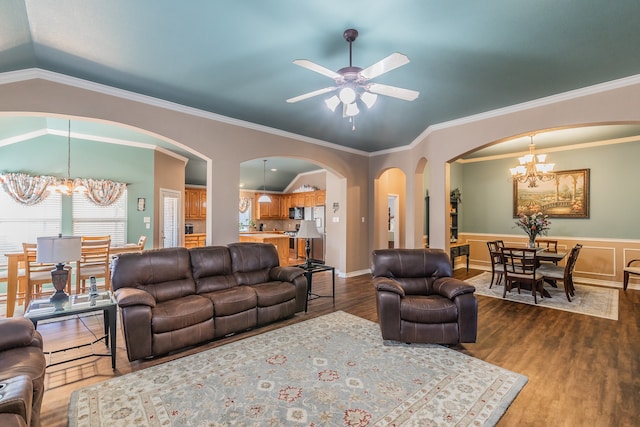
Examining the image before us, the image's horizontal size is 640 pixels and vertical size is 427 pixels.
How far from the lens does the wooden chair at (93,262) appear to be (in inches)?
176

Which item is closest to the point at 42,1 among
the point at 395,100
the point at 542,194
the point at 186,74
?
the point at 186,74

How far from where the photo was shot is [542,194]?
664cm

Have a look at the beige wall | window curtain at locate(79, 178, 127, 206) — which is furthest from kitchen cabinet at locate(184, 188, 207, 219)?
the beige wall

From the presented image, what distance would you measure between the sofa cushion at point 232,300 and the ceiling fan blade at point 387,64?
8.69 feet


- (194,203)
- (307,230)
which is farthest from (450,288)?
(194,203)

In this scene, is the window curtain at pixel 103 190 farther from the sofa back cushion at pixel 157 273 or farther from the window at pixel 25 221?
the sofa back cushion at pixel 157 273

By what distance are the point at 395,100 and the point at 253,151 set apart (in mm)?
2405

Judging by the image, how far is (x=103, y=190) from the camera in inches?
226

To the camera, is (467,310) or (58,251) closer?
(58,251)

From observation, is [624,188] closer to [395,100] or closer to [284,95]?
[395,100]

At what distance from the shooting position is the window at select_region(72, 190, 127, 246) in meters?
5.68

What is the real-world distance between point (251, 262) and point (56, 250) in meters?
2.05

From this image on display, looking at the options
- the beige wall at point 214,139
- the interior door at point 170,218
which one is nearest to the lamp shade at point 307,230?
the beige wall at point 214,139

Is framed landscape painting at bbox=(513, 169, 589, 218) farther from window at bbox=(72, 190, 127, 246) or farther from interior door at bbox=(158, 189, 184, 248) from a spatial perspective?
window at bbox=(72, 190, 127, 246)
